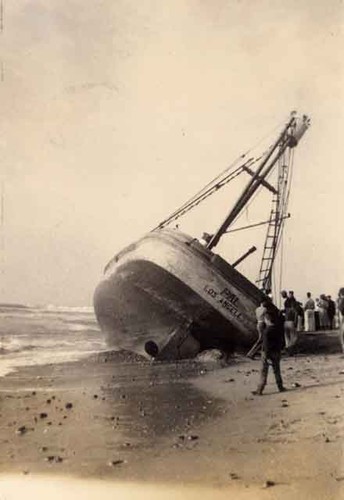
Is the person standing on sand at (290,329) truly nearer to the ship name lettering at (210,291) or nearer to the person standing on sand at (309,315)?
the person standing on sand at (309,315)

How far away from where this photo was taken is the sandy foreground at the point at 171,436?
4.70 metres

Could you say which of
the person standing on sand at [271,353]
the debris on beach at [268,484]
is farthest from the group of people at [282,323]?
the debris on beach at [268,484]

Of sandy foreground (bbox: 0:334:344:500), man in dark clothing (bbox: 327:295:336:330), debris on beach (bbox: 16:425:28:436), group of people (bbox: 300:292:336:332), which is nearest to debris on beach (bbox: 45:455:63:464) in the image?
sandy foreground (bbox: 0:334:344:500)

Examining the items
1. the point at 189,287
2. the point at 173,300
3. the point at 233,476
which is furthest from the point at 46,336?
the point at 233,476

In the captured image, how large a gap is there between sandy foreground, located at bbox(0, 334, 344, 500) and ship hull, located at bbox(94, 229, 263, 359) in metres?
0.57

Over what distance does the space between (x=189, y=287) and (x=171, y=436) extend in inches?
67.6

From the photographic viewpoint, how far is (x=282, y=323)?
5672mm

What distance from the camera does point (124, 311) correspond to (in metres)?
6.67

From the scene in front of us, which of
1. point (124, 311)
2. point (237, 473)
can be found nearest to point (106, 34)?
point (124, 311)

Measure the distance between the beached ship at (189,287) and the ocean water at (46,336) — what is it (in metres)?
0.19

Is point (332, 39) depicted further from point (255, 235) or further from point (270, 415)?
point (270, 415)

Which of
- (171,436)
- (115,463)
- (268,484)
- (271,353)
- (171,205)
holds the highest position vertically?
(171,205)

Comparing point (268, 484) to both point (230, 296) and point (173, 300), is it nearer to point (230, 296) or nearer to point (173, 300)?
point (230, 296)

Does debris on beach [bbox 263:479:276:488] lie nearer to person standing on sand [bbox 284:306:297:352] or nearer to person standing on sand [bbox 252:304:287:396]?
person standing on sand [bbox 252:304:287:396]
